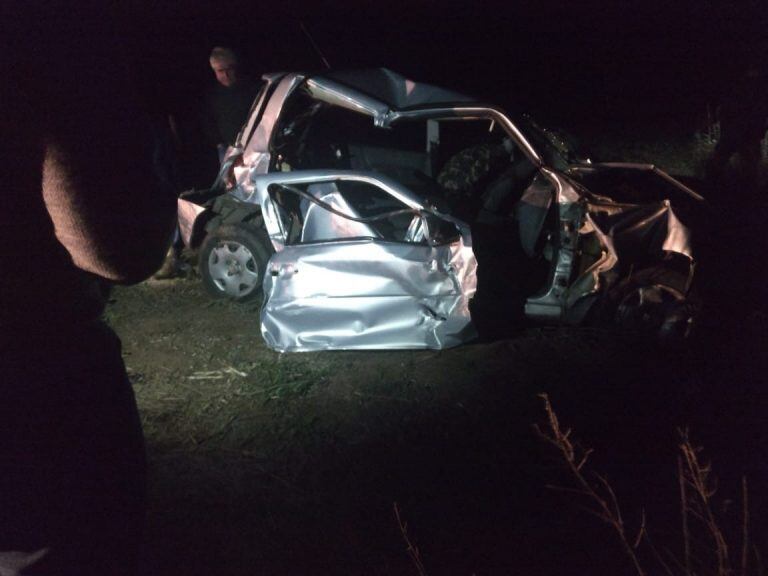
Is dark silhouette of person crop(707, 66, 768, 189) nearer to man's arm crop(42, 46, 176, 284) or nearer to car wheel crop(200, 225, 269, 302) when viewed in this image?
car wheel crop(200, 225, 269, 302)

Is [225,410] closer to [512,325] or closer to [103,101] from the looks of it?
[512,325]

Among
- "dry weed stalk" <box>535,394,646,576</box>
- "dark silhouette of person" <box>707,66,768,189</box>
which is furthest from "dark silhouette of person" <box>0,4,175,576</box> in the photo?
"dark silhouette of person" <box>707,66,768,189</box>

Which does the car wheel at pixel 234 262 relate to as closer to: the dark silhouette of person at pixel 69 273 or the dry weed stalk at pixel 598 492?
the dry weed stalk at pixel 598 492

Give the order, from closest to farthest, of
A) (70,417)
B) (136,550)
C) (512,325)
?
(70,417), (136,550), (512,325)

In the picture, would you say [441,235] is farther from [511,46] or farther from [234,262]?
[511,46]

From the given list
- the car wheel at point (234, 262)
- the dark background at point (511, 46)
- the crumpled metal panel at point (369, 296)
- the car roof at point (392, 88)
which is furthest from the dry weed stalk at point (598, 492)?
the dark background at point (511, 46)

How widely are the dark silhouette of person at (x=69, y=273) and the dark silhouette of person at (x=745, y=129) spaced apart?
23.9 ft

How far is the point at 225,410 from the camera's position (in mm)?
4262

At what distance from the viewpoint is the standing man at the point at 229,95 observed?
20.8 ft

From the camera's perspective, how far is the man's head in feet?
20.7

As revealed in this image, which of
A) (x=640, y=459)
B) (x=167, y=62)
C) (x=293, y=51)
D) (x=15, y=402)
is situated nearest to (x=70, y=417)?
(x=15, y=402)

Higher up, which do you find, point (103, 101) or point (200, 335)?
point (103, 101)

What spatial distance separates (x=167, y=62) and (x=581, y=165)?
8.27m

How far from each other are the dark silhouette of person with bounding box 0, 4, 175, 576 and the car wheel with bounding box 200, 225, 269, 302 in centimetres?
405
